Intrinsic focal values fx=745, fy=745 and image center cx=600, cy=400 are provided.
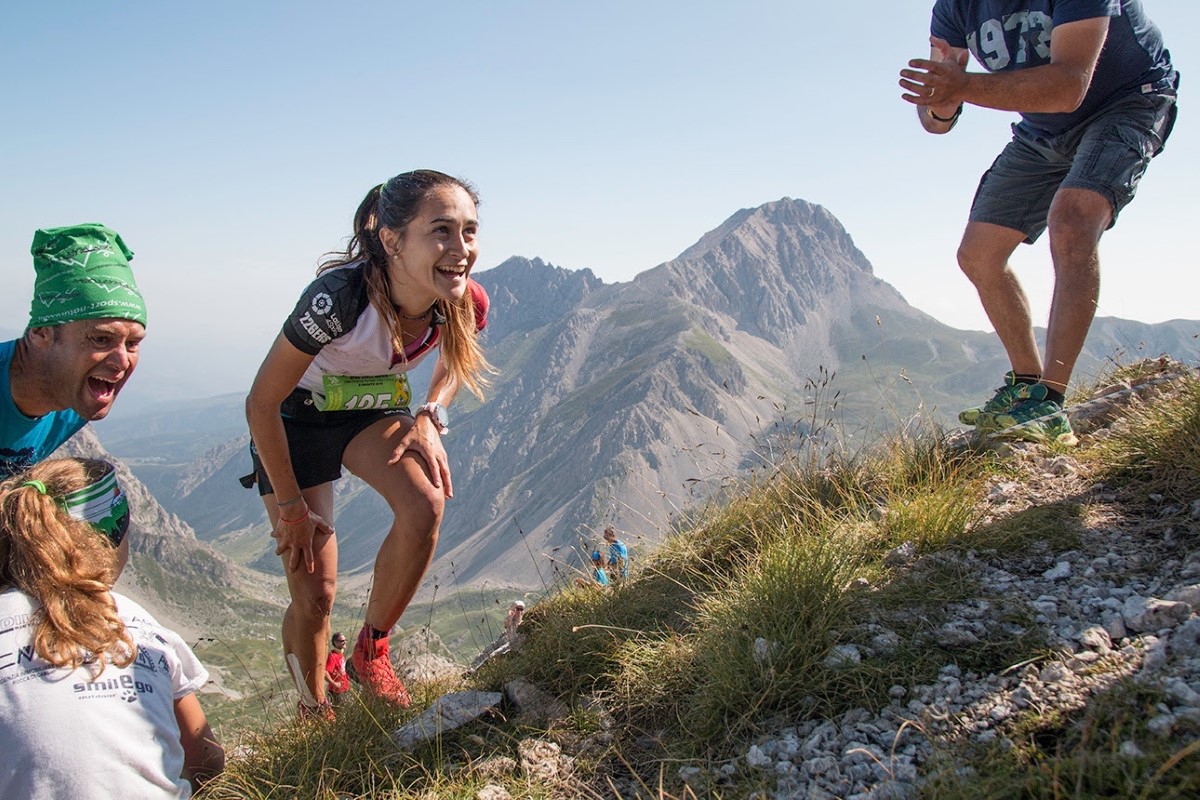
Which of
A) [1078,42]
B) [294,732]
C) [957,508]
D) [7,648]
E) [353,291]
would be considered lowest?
[294,732]

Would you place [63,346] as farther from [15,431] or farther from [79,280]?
[15,431]

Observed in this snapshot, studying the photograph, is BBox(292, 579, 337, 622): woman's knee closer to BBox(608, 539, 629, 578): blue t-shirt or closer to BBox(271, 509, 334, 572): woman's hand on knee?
BBox(271, 509, 334, 572): woman's hand on knee

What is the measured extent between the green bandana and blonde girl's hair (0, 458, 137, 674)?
3.73ft

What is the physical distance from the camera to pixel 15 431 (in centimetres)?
381

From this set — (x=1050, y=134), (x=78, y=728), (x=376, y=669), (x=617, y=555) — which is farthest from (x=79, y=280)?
(x=1050, y=134)

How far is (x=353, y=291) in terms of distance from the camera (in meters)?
4.55

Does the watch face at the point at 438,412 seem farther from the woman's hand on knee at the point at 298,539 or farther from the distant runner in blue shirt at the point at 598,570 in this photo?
the distant runner in blue shirt at the point at 598,570

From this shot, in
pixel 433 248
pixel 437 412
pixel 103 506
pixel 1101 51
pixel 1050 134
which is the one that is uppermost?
pixel 1101 51

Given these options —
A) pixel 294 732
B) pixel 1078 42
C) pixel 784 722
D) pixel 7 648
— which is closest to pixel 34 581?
pixel 7 648

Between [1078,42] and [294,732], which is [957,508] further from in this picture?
[294,732]

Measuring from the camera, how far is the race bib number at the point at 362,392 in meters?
4.87

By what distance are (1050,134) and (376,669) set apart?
6.06m

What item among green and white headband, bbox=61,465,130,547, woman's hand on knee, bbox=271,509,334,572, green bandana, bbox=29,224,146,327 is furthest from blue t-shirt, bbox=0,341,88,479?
woman's hand on knee, bbox=271,509,334,572

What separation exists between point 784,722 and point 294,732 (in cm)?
270
